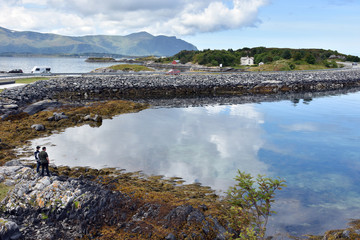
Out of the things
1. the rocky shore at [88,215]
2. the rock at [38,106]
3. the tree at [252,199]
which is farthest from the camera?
the rock at [38,106]

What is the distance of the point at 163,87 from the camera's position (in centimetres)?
5944

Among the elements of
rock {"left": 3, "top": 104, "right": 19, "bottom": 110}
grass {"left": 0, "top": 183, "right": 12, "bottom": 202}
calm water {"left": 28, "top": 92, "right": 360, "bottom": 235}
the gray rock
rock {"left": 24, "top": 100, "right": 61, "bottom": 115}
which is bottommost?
calm water {"left": 28, "top": 92, "right": 360, "bottom": 235}

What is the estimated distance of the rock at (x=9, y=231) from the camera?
10234 mm

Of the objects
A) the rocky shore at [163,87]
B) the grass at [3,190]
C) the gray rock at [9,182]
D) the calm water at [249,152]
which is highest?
the rocky shore at [163,87]

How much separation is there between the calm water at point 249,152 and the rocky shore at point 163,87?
17125 millimetres

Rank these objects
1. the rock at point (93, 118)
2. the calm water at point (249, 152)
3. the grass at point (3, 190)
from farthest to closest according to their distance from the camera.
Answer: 1. the rock at point (93, 118)
2. the calm water at point (249, 152)
3. the grass at point (3, 190)

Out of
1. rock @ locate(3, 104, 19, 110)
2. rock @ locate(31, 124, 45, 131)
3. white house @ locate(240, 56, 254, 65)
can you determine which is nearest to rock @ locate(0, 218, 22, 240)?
rock @ locate(31, 124, 45, 131)

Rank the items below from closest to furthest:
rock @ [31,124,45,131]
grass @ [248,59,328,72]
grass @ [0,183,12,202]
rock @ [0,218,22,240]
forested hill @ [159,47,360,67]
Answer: rock @ [0,218,22,240]
grass @ [0,183,12,202]
rock @ [31,124,45,131]
grass @ [248,59,328,72]
forested hill @ [159,47,360,67]

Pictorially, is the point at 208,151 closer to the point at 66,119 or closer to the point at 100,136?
the point at 100,136

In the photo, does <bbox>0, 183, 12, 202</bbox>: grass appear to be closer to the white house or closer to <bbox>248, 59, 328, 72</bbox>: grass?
<bbox>248, 59, 328, 72</bbox>: grass

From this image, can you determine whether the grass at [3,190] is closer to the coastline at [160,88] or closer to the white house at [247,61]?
the coastline at [160,88]

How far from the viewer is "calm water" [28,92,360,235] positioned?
14750mm

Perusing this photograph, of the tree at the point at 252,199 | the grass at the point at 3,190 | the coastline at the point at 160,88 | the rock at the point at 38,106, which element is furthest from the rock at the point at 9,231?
the coastline at the point at 160,88

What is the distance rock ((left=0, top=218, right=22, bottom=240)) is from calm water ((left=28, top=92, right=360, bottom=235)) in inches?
355
